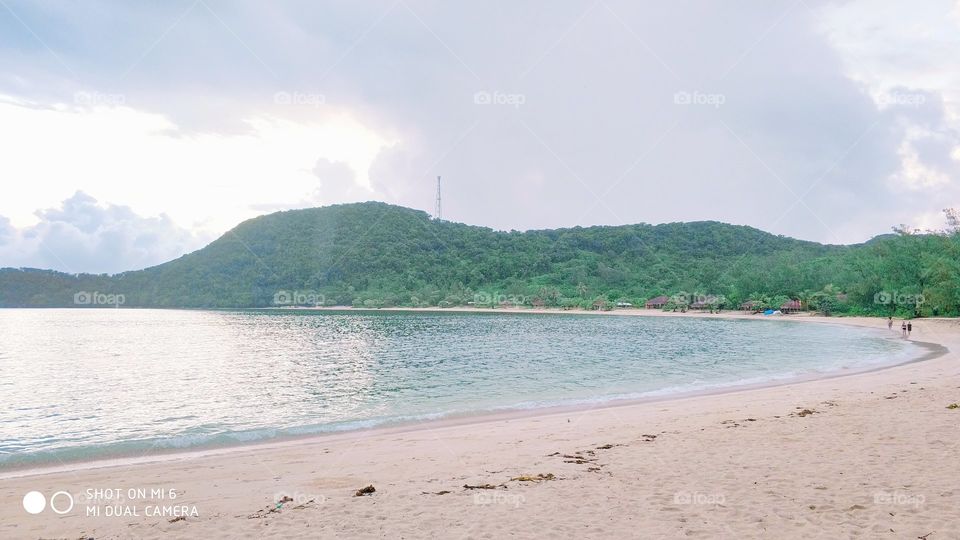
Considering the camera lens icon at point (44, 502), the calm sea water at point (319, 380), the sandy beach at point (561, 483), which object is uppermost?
the sandy beach at point (561, 483)

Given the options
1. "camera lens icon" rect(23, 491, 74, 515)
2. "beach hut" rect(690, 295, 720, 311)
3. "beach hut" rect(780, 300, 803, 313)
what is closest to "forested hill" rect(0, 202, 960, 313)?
"beach hut" rect(690, 295, 720, 311)

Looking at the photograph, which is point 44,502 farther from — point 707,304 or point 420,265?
point 420,265

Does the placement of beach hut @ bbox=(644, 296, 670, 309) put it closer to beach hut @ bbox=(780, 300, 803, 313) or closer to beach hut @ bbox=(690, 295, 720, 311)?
beach hut @ bbox=(690, 295, 720, 311)

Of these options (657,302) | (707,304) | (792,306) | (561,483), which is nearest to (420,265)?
(657,302)

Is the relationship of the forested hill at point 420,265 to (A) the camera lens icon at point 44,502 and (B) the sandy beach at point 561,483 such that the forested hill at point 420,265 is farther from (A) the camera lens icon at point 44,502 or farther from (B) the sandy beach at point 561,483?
(A) the camera lens icon at point 44,502

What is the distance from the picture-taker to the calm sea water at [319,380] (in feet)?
50.0

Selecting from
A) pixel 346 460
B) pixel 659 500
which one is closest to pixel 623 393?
pixel 346 460

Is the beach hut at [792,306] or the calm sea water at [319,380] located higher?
the beach hut at [792,306]

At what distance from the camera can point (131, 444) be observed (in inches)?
529

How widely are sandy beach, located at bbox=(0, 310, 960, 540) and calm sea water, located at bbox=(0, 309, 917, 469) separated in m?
2.98

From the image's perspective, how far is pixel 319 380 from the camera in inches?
990

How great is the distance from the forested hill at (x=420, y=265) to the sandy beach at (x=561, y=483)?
345 ft

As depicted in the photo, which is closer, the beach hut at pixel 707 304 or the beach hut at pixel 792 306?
the beach hut at pixel 792 306

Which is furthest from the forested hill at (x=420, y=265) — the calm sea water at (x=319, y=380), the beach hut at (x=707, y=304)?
the calm sea water at (x=319, y=380)
